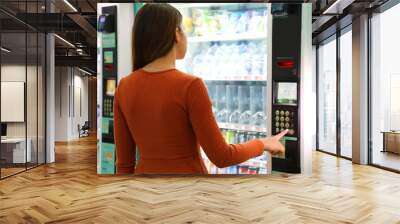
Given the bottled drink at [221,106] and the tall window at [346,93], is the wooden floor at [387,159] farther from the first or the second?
the bottled drink at [221,106]

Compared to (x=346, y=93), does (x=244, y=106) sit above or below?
below

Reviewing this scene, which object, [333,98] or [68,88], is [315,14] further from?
[68,88]

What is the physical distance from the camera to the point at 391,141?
22.5 feet

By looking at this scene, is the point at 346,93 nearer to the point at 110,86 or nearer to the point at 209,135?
the point at 110,86

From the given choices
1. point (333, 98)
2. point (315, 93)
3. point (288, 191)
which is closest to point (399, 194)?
point (288, 191)

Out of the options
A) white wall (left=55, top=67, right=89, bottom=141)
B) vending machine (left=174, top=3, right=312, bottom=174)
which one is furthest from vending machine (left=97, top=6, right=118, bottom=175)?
white wall (left=55, top=67, right=89, bottom=141)

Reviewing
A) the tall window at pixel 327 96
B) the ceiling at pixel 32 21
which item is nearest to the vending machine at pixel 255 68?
the ceiling at pixel 32 21

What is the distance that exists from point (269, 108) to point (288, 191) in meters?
2.27

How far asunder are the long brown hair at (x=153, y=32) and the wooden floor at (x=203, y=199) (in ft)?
6.47

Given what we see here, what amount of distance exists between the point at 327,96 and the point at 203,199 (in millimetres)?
6624

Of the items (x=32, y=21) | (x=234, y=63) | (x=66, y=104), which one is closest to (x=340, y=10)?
(x=234, y=63)

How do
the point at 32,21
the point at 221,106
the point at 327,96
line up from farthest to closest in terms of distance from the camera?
1. the point at 327,96
2. the point at 32,21
3. the point at 221,106

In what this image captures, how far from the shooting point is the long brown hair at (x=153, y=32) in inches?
27.9

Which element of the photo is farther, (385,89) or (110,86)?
(385,89)
